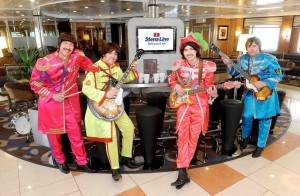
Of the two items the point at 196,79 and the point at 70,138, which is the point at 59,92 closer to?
the point at 70,138

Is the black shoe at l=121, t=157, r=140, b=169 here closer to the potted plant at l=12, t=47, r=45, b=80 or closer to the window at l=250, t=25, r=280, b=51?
the potted plant at l=12, t=47, r=45, b=80

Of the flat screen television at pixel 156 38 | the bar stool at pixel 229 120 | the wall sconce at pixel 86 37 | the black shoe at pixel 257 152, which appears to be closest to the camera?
the bar stool at pixel 229 120

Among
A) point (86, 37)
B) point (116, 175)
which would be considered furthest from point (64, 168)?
point (86, 37)

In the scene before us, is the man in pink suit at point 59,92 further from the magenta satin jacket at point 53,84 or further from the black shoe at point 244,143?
the black shoe at point 244,143

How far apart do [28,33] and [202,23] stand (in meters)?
11.5

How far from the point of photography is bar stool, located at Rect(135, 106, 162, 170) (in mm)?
2588

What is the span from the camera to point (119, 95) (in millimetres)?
2412

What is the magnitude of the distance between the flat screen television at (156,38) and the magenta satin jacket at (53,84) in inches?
71.4

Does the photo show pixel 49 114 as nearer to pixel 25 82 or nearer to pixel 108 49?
pixel 108 49

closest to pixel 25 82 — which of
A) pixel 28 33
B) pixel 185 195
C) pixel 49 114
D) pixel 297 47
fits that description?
pixel 49 114

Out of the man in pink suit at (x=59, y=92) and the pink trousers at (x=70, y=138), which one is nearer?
the man in pink suit at (x=59, y=92)

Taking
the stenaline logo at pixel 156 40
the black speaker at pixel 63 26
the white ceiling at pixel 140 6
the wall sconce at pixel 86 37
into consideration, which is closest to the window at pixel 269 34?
the white ceiling at pixel 140 6

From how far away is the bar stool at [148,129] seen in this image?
8.49 ft

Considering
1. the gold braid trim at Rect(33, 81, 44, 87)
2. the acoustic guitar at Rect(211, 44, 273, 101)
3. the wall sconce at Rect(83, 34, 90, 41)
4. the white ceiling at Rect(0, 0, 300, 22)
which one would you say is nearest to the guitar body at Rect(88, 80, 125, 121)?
the gold braid trim at Rect(33, 81, 44, 87)
